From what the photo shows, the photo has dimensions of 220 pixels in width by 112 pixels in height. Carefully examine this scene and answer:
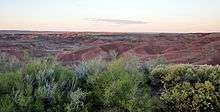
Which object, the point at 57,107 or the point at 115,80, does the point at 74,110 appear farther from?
the point at 115,80

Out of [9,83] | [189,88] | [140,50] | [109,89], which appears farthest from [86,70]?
[140,50]

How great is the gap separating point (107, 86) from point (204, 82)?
225 centimetres

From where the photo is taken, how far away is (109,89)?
7980mm

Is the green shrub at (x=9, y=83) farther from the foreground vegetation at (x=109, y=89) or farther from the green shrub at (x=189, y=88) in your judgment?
the green shrub at (x=189, y=88)

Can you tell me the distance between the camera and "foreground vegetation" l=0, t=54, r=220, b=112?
7.69 metres

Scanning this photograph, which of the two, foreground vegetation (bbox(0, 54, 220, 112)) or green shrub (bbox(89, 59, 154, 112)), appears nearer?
foreground vegetation (bbox(0, 54, 220, 112))

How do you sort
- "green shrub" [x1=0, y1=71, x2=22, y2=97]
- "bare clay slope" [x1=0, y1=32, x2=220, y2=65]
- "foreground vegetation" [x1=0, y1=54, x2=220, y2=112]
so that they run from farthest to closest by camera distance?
"bare clay slope" [x1=0, y1=32, x2=220, y2=65]
"green shrub" [x1=0, y1=71, x2=22, y2=97]
"foreground vegetation" [x1=0, y1=54, x2=220, y2=112]

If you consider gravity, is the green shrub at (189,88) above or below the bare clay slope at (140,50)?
above

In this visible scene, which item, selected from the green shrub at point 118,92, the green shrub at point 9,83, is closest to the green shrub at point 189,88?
the green shrub at point 118,92

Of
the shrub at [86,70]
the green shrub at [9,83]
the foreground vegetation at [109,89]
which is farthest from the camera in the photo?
the shrub at [86,70]

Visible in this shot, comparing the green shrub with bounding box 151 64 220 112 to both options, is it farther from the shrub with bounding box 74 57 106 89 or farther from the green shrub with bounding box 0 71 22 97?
the green shrub with bounding box 0 71 22 97

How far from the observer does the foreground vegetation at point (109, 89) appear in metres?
7.69

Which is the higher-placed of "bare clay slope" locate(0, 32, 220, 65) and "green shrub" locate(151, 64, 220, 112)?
"green shrub" locate(151, 64, 220, 112)

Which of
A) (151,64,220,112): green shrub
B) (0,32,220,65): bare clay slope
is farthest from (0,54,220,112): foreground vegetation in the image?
(0,32,220,65): bare clay slope
